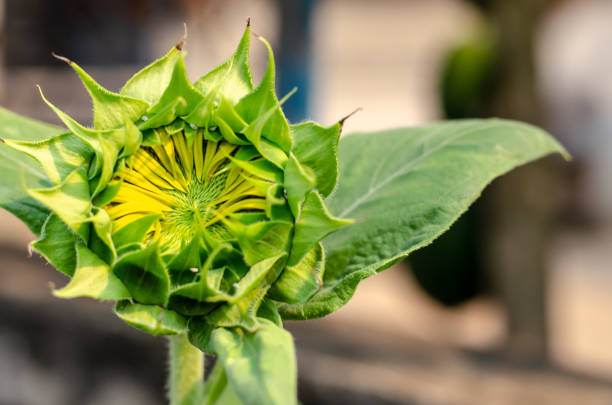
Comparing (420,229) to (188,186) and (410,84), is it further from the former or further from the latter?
(410,84)

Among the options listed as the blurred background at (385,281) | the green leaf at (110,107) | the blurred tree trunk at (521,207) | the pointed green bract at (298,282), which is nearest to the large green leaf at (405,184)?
the pointed green bract at (298,282)

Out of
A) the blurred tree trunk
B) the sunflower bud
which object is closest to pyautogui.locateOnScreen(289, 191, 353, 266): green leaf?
the sunflower bud

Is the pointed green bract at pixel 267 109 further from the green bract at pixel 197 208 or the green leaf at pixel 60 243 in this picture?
the green leaf at pixel 60 243

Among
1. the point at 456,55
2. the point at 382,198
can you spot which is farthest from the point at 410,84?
the point at 382,198

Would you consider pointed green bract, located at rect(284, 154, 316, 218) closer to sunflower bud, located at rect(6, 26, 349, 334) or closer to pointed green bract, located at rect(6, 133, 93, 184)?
sunflower bud, located at rect(6, 26, 349, 334)

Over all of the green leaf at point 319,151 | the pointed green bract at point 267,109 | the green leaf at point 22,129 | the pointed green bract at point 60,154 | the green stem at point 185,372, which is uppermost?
the pointed green bract at point 267,109

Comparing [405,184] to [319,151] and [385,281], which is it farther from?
[385,281]
